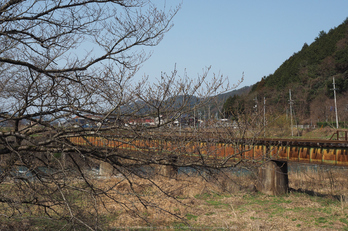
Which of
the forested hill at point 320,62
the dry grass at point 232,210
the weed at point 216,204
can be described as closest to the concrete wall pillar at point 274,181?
the dry grass at point 232,210

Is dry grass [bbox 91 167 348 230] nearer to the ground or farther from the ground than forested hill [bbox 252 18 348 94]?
nearer to the ground

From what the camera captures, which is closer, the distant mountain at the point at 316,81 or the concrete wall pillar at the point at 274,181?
the concrete wall pillar at the point at 274,181

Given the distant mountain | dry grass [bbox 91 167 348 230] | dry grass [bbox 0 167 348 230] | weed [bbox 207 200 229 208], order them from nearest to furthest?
dry grass [bbox 0 167 348 230] → dry grass [bbox 91 167 348 230] → weed [bbox 207 200 229 208] → the distant mountain

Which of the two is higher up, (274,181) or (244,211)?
(274,181)

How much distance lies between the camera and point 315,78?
250 ft

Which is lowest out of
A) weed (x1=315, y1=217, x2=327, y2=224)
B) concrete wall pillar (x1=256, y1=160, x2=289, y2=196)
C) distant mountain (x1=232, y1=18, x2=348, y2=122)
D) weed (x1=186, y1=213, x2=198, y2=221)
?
weed (x1=186, y1=213, x2=198, y2=221)

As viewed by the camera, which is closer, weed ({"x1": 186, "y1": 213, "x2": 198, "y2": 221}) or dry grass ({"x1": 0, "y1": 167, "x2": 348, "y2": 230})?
dry grass ({"x1": 0, "y1": 167, "x2": 348, "y2": 230})

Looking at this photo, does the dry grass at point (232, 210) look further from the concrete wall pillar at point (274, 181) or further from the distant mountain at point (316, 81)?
the distant mountain at point (316, 81)

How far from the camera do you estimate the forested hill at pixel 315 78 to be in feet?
226

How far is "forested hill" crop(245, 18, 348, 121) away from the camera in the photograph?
2712 inches

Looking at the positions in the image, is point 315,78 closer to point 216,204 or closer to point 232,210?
point 216,204

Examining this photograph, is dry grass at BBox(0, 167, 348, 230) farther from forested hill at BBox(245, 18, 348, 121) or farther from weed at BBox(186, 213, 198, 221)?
forested hill at BBox(245, 18, 348, 121)

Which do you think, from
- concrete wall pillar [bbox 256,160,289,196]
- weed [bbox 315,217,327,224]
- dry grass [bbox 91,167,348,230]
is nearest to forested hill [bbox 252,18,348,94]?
concrete wall pillar [bbox 256,160,289,196]

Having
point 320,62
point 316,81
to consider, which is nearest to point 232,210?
point 316,81
